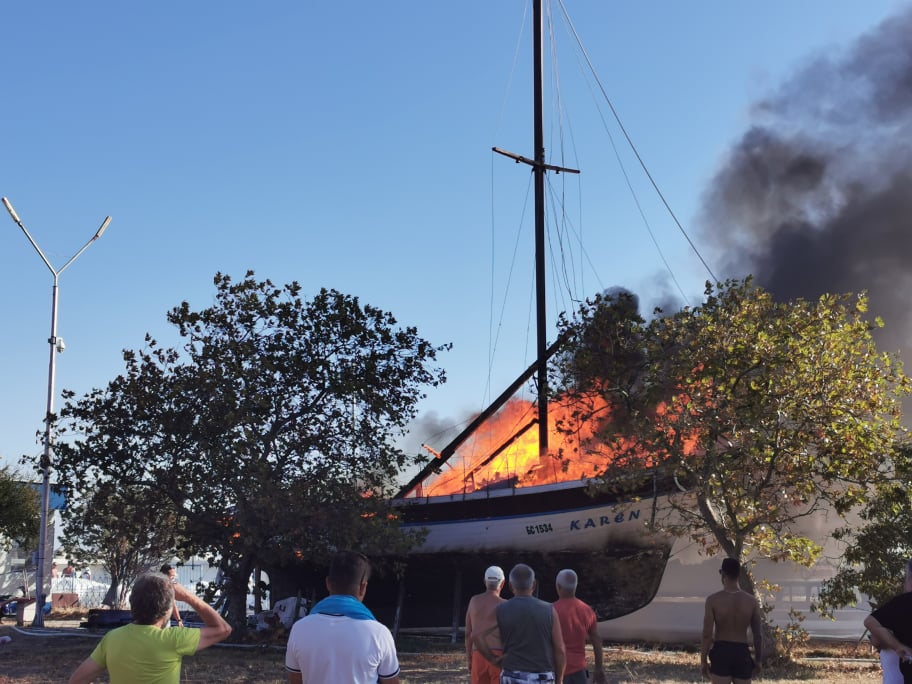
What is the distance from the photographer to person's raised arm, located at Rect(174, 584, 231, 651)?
15.3 ft

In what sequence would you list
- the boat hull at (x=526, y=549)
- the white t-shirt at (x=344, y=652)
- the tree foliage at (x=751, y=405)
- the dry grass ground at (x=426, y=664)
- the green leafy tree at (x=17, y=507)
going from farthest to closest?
1. the green leafy tree at (x=17, y=507)
2. the boat hull at (x=526, y=549)
3. the tree foliage at (x=751, y=405)
4. the dry grass ground at (x=426, y=664)
5. the white t-shirt at (x=344, y=652)

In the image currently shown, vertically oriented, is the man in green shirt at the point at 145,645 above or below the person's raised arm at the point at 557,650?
A: above

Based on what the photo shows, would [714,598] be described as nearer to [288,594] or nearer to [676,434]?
[676,434]

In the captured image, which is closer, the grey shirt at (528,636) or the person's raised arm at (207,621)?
the person's raised arm at (207,621)

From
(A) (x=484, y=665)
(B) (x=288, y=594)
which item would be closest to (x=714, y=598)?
(A) (x=484, y=665)

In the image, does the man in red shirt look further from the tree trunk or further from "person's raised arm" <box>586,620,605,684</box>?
the tree trunk

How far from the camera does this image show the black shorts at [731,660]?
7809 mm

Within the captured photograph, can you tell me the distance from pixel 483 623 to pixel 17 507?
40458mm

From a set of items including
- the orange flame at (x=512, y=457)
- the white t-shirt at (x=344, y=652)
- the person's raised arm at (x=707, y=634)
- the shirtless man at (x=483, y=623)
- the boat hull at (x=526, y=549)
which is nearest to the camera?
the white t-shirt at (x=344, y=652)

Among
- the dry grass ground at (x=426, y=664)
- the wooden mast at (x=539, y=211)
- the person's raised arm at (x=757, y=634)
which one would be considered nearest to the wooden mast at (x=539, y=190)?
the wooden mast at (x=539, y=211)

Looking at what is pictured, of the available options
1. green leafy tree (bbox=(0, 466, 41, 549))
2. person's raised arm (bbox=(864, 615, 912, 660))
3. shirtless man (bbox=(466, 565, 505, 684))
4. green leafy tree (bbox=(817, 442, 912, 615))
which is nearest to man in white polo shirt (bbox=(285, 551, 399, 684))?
shirtless man (bbox=(466, 565, 505, 684))

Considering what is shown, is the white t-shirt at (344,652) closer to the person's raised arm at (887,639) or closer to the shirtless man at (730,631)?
the person's raised arm at (887,639)

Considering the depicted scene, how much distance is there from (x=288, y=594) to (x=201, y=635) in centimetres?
2596

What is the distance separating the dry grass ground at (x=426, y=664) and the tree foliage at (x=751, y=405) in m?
2.26
